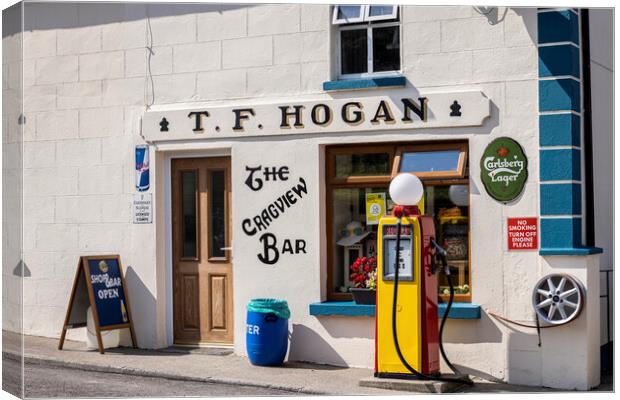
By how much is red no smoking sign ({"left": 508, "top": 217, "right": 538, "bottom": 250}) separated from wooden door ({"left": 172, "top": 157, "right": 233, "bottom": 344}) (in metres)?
3.36

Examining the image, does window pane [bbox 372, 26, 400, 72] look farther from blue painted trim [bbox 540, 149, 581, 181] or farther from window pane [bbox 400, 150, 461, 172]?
blue painted trim [bbox 540, 149, 581, 181]

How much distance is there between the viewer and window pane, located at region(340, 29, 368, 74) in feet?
38.6

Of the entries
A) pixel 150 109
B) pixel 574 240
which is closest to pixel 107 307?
pixel 150 109

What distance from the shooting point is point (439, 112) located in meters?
11.2

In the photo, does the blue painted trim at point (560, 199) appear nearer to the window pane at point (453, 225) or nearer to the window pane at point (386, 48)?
the window pane at point (453, 225)

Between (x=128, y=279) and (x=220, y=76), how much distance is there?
266 cm

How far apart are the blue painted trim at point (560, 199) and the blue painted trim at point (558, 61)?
1108 mm

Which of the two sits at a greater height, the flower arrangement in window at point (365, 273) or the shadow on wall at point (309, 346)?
the flower arrangement in window at point (365, 273)

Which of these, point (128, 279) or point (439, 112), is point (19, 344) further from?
point (439, 112)

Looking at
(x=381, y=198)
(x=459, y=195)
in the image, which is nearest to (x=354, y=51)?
(x=381, y=198)

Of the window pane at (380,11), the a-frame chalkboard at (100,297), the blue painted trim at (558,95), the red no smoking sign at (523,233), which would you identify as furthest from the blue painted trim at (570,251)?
the a-frame chalkboard at (100,297)

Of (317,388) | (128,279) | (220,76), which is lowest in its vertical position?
(317,388)

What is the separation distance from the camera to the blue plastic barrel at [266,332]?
11.6 meters

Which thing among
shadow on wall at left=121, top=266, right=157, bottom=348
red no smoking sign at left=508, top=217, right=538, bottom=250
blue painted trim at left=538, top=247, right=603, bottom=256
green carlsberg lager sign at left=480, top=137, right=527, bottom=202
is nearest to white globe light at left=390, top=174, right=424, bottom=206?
green carlsberg lager sign at left=480, top=137, right=527, bottom=202
